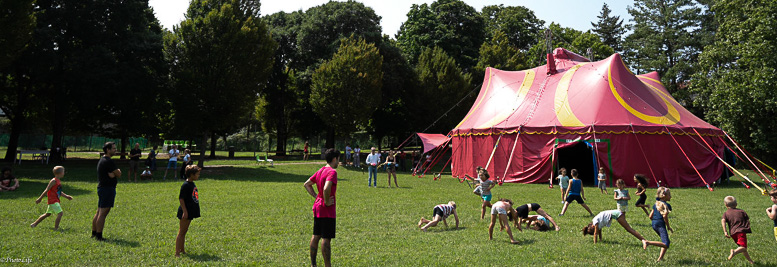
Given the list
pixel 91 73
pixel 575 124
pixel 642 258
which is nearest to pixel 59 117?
pixel 91 73

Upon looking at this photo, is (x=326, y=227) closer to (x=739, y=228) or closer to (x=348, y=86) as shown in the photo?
(x=739, y=228)

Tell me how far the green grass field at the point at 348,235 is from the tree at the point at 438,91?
888 inches

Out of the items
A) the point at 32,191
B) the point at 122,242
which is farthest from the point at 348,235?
the point at 32,191

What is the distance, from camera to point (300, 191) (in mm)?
15953

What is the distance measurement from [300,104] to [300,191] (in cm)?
2332

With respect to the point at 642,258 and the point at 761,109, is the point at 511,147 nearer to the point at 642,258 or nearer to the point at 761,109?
the point at 642,258

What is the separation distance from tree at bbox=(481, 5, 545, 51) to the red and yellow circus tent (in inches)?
1085

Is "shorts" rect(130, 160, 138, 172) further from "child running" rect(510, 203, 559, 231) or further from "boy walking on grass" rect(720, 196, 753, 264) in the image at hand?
"boy walking on grass" rect(720, 196, 753, 264)

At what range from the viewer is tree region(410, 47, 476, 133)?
36.4 meters

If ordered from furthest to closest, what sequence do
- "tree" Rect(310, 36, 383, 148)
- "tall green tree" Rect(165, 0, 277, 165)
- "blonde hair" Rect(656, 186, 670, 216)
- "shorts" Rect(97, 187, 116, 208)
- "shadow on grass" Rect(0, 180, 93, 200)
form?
"tree" Rect(310, 36, 383, 148), "tall green tree" Rect(165, 0, 277, 165), "shadow on grass" Rect(0, 180, 93, 200), "shorts" Rect(97, 187, 116, 208), "blonde hair" Rect(656, 186, 670, 216)

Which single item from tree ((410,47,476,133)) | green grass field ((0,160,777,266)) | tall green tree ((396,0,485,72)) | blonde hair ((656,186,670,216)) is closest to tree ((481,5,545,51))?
tall green tree ((396,0,485,72))

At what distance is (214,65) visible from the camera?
2408cm

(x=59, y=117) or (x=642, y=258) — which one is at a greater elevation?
(x=59, y=117)

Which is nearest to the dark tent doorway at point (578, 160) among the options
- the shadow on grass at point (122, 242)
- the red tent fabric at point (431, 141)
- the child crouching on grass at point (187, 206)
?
the red tent fabric at point (431, 141)
